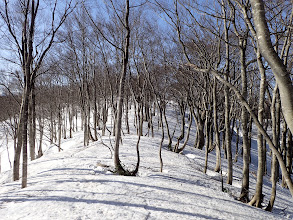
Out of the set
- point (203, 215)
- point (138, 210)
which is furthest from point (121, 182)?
point (203, 215)

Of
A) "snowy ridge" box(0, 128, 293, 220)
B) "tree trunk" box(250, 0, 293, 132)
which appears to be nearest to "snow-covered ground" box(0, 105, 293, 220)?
"snowy ridge" box(0, 128, 293, 220)

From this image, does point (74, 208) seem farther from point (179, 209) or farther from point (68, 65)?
point (68, 65)

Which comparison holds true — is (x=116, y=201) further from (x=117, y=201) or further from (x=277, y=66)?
(x=277, y=66)

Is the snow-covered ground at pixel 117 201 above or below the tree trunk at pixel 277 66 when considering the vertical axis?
below

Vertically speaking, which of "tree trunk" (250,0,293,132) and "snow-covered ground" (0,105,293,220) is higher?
"tree trunk" (250,0,293,132)

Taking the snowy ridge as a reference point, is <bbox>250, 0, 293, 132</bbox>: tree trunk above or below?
above

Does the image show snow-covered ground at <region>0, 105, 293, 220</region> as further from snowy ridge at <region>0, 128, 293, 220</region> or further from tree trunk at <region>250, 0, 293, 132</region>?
tree trunk at <region>250, 0, 293, 132</region>

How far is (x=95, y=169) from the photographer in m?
6.11

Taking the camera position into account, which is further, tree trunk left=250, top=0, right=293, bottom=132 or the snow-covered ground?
the snow-covered ground

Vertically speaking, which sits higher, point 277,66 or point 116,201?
point 277,66

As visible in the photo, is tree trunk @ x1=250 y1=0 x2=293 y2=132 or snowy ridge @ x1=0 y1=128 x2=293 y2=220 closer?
tree trunk @ x1=250 y1=0 x2=293 y2=132

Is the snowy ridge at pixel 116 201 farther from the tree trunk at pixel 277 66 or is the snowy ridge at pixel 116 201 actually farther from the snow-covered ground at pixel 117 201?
the tree trunk at pixel 277 66

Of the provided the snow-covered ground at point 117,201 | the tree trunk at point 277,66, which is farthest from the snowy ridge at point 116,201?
the tree trunk at point 277,66

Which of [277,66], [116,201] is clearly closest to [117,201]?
[116,201]
